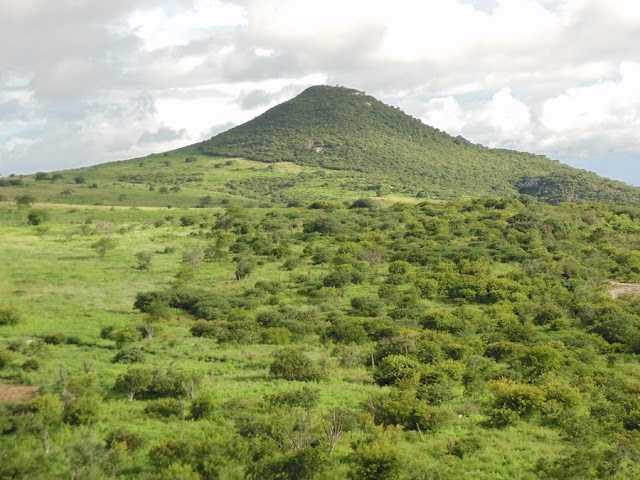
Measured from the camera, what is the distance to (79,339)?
3553 centimetres

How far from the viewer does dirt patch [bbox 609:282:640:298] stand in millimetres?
54494

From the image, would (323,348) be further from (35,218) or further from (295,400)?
(35,218)

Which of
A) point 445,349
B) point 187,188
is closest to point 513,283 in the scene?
point 445,349

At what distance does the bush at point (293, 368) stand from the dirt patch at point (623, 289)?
125 feet

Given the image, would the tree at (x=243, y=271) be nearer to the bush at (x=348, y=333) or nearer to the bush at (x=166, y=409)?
the bush at (x=348, y=333)

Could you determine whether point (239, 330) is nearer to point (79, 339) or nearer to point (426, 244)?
point (79, 339)

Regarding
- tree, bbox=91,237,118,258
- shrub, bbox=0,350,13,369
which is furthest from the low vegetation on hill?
tree, bbox=91,237,118,258

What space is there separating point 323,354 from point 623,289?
3811cm

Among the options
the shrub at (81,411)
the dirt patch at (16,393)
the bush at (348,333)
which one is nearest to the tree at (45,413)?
the shrub at (81,411)

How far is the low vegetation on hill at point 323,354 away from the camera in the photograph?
66.0ft

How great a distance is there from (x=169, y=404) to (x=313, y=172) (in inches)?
Answer: 6519

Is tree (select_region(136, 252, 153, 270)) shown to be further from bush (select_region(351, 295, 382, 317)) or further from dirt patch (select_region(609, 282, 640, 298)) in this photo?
dirt patch (select_region(609, 282, 640, 298))

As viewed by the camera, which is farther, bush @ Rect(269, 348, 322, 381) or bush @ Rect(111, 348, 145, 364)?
bush @ Rect(111, 348, 145, 364)

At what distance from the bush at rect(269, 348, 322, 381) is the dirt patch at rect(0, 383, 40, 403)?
1221cm
